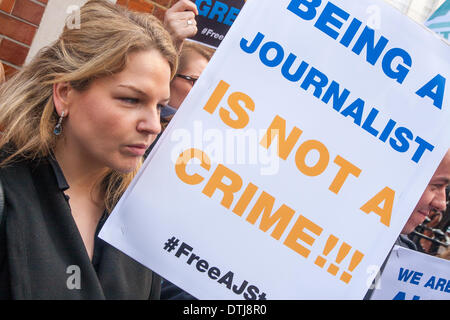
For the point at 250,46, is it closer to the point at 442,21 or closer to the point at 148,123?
the point at 148,123

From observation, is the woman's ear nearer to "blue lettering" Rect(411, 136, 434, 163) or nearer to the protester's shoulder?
"blue lettering" Rect(411, 136, 434, 163)

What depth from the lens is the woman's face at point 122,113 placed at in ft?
4.82

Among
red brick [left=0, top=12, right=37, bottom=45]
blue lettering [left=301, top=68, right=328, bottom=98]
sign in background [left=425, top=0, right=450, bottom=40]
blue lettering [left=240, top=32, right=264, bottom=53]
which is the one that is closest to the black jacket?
blue lettering [left=240, top=32, right=264, bottom=53]

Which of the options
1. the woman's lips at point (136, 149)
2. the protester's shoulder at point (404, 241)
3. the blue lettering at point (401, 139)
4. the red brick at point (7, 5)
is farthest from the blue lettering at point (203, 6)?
the red brick at point (7, 5)

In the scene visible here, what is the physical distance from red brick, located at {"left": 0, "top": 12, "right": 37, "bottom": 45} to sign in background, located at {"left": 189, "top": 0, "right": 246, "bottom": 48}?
140 centimetres

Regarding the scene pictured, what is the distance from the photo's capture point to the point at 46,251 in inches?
53.7

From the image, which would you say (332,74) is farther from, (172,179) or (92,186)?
(92,186)

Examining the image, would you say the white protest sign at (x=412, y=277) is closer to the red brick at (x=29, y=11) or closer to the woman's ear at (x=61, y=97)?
the woman's ear at (x=61, y=97)

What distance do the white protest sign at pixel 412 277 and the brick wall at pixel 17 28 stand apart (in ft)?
7.65

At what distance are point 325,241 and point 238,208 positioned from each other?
272 millimetres

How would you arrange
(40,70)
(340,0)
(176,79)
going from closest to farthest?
1. (340,0)
2. (40,70)
3. (176,79)

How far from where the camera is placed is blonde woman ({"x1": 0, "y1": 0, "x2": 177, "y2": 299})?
4.44ft
